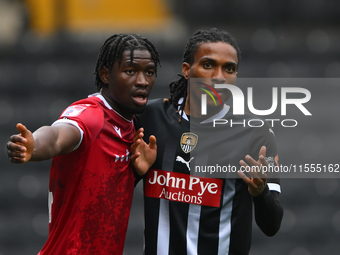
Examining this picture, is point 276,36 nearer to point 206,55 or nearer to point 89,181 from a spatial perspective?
point 206,55

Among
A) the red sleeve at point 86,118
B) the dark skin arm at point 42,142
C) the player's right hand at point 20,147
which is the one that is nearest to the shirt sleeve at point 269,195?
the red sleeve at point 86,118

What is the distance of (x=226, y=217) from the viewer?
7.38ft

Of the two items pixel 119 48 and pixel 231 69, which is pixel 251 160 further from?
pixel 119 48

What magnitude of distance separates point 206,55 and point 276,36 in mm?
2719

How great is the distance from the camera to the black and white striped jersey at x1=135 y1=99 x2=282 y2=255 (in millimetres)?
2246

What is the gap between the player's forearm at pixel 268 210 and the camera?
210cm

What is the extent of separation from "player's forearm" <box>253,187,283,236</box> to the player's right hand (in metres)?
1.14

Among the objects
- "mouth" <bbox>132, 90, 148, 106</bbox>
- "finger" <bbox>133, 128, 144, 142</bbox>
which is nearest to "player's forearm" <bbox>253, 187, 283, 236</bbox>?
"finger" <bbox>133, 128, 144, 142</bbox>

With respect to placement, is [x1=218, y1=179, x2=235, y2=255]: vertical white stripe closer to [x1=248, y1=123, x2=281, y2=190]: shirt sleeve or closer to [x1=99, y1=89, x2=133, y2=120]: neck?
[x1=248, y1=123, x2=281, y2=190]: shirt sleeve

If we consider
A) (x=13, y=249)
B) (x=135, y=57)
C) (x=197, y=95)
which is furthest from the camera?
(x=13, y=249)

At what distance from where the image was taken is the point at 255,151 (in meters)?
2.27

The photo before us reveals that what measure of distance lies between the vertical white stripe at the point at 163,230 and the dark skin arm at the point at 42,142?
0.67 metres

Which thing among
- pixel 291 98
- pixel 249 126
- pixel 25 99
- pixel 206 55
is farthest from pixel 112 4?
pixel 249 126

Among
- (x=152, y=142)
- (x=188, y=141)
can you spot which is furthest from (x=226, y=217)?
(x=152, y=142)
